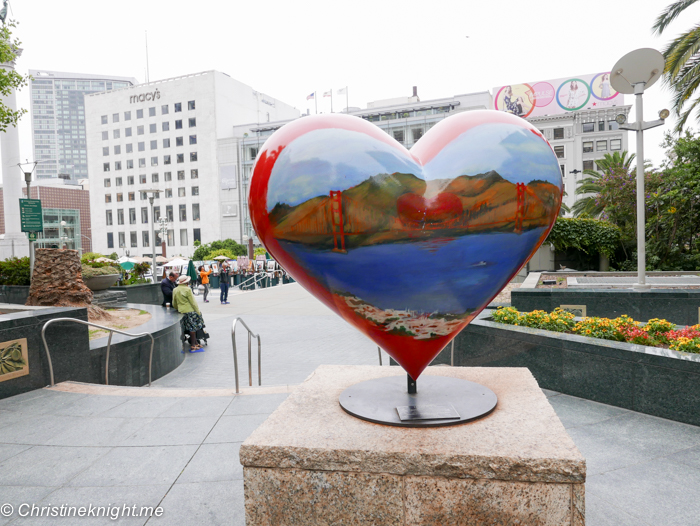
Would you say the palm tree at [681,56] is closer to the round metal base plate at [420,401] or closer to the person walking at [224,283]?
the round metal base plate at [420,401]

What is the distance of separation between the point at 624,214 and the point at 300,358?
18.3 m

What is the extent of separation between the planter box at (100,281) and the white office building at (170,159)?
54.1 m

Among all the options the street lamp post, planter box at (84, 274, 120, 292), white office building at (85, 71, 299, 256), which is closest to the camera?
the street lamp post

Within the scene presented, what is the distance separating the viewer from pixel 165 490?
3.59 meters

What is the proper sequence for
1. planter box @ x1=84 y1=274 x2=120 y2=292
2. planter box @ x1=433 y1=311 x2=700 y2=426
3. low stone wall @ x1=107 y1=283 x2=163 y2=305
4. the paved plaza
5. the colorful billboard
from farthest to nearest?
the colorful billboard, low stone wall @ x1=107 y1=283 x2=163 y2=305, planter box @ x1=84 y1=274 x2=120 y2=292, planter box @ x1=433 y1=311 x2=700 y2=426, the paved plaza

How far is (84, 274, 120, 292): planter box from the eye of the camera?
15.2 metres

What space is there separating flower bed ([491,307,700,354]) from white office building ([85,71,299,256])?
6512 centimetres

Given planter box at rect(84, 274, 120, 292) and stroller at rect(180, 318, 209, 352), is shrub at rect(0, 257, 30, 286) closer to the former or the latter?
planter box at rect(84, 274, 120, 292)

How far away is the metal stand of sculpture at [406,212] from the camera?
233 cm

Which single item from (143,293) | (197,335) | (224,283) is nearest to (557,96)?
(224,283)

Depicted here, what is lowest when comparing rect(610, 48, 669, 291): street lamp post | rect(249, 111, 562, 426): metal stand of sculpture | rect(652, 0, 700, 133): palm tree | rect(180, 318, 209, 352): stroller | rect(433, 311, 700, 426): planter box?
rect(180, 318, 209, 352): stroller

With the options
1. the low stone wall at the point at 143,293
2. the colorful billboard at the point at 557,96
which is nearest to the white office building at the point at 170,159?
the colorful billboard at the point at 557,96

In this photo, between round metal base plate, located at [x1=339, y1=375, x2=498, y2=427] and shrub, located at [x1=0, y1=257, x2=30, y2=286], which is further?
shrub, located at [x1=0, y1=257, x2=30, y2=286]

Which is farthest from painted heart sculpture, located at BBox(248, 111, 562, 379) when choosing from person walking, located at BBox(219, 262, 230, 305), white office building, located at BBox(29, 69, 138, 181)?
white office building, located at BBox(29, 69, 138, 181)
